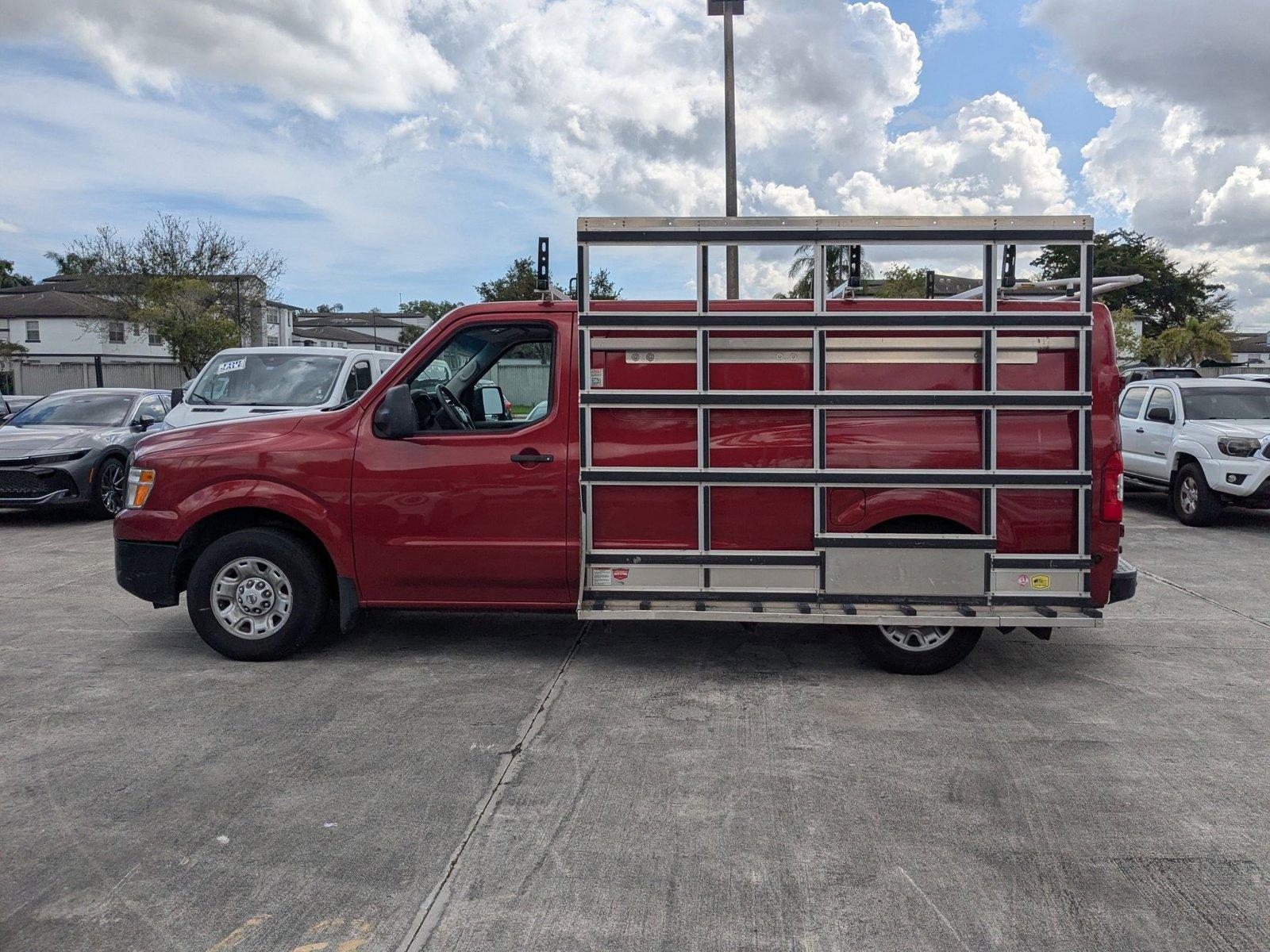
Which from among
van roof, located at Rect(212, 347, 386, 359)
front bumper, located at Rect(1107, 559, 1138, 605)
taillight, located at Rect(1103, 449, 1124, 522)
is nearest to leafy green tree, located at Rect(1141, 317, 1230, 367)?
van roof, located at Rect(212, 347, 386, 359)

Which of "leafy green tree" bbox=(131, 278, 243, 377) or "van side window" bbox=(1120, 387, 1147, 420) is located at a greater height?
"leafy green tree" bbox=(131, 278, 243, 377)

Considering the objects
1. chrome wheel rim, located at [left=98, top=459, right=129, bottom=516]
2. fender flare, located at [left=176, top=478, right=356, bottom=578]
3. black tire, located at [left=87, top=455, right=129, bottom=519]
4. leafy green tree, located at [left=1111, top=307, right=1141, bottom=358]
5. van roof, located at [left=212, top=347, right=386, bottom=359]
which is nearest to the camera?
fender flare, located at [left=176, top=478, right=356, bottom=578]

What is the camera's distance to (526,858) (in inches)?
145

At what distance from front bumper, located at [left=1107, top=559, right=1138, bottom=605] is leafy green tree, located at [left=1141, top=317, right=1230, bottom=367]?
165 ft

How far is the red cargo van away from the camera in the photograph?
5.48m

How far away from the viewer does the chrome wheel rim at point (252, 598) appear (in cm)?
606

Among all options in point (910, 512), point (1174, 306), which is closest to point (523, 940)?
point (910, 512)

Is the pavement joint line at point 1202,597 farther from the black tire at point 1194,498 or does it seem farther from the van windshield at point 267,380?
the van windshield at point 267,380

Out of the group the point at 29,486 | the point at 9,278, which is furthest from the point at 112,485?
the point at 9,278

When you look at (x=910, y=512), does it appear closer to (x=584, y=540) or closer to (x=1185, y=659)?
(x=584, y=540)

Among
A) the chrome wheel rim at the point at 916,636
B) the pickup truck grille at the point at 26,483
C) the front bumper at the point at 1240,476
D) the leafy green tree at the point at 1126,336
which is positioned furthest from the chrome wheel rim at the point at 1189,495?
the leafy green tree at the point at 1126,336

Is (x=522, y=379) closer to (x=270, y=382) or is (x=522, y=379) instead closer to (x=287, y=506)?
(x=287, y=506)

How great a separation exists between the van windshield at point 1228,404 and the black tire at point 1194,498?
843mm

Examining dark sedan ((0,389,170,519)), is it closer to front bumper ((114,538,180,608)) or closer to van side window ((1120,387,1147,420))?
front bumper ((114,538,180,608))
